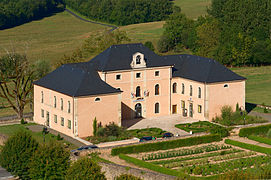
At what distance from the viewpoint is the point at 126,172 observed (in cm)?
7100

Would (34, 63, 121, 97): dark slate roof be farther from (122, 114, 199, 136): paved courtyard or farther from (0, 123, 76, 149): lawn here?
(122, 114, 199, 136): paved courtyard

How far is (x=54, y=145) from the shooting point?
71.9m

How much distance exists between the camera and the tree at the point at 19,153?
243 ft

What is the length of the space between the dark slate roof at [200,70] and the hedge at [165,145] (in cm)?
1165

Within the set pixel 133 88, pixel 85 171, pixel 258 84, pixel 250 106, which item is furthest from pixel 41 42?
pixel 85 171

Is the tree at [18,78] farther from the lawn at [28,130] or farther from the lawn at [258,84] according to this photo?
the lawn at [258,84]

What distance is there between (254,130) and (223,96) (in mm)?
9205

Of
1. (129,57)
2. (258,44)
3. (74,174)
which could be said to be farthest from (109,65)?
(258,44)

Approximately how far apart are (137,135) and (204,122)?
474 inches

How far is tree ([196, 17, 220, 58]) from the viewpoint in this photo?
516ft

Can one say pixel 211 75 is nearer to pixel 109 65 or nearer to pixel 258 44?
pixel 109 65

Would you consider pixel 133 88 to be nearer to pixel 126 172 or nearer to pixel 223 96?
pixel 223 96

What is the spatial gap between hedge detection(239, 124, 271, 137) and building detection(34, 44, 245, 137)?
8.26 metres

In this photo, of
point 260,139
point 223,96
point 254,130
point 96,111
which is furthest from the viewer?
point 223,96
